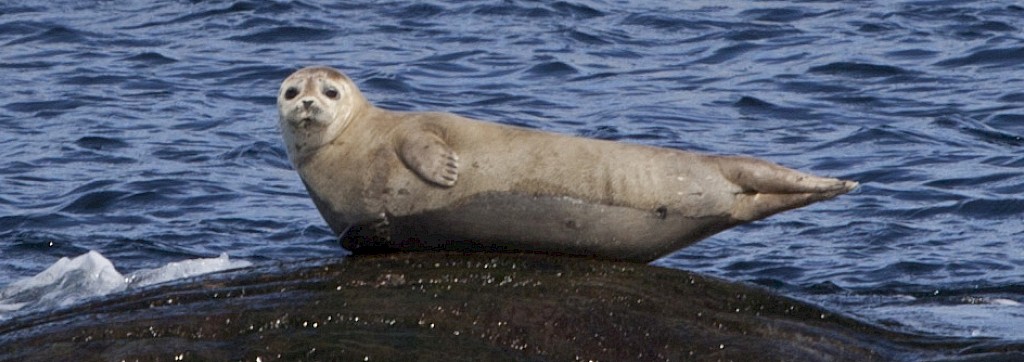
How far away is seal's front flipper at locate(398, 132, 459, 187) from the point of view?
655cm

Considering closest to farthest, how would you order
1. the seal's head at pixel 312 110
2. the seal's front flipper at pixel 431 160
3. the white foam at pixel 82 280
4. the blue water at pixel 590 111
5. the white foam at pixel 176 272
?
the seal's front flipper at pixel 431 160, the seal's head at pixel 312 110, the white foam at pixel 82 280, the white foam at pixel 176 272, the blue water at pixel 590 111

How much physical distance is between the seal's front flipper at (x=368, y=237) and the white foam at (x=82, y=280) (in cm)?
167

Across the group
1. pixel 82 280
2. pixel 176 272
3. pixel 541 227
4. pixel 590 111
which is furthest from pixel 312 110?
pixel 590 111

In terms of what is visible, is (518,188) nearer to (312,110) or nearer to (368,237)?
(368,237)

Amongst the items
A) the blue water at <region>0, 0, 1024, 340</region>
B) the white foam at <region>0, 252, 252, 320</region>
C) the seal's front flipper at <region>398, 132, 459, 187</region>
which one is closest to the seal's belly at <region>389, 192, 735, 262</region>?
the seal's front flipper at <region>398, 132, 459, 187</region>

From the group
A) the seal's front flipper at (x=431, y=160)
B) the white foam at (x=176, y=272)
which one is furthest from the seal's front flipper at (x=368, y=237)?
the white foam at (x=176, y=272)

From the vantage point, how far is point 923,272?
395 inches

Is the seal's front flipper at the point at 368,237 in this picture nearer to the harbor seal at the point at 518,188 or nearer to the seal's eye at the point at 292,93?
the harbor seal at the point at 518,188

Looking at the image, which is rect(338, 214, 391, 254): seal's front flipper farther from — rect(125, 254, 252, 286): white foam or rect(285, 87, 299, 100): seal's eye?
rect(125, 254, 252, 286): white foam

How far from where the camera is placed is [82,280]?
8.98m

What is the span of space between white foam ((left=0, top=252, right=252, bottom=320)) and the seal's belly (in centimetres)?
195

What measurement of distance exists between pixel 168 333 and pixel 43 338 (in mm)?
433

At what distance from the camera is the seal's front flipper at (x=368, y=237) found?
265 inches

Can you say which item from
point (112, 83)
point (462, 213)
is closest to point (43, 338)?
point (462, 213)
